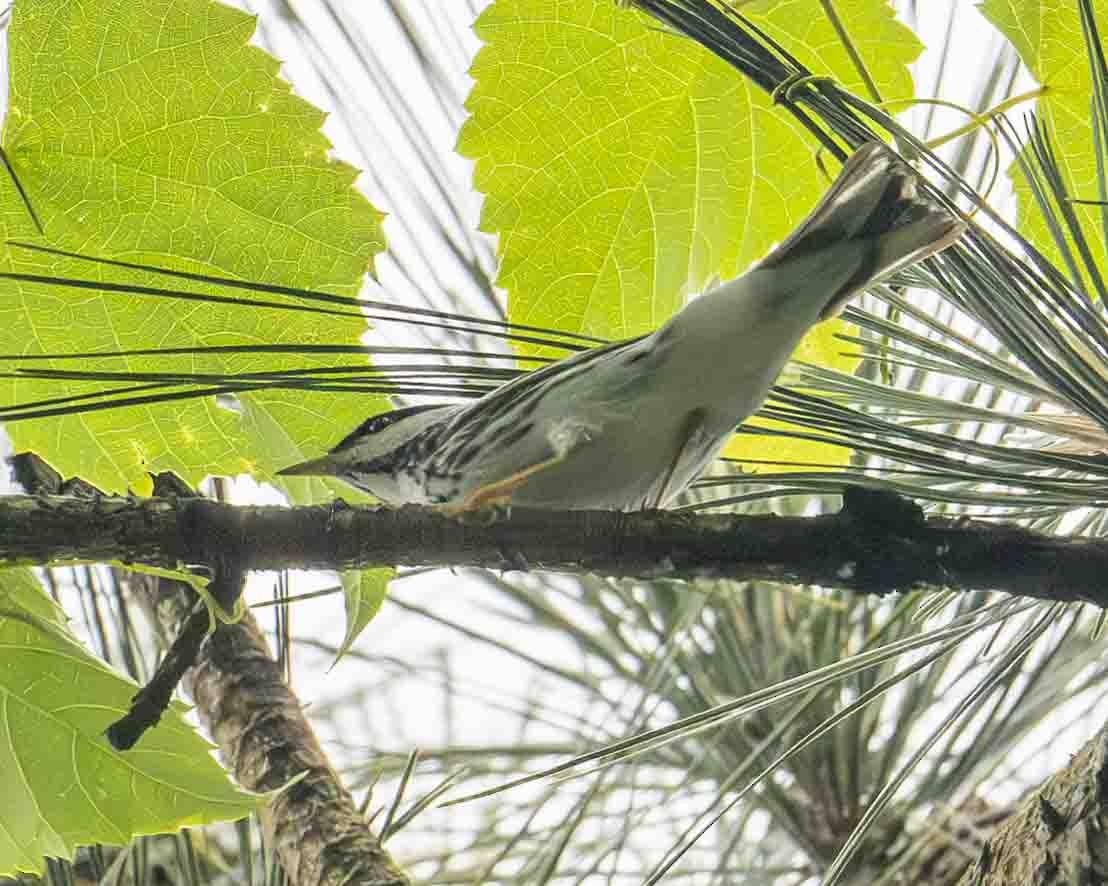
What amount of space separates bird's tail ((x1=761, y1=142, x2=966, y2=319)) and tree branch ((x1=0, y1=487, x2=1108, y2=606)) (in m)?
0.19

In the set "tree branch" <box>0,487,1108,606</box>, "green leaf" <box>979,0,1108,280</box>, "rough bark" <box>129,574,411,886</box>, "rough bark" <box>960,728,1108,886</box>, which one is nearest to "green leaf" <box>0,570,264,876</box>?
"rough bark" <box>129,574,411,886</box>

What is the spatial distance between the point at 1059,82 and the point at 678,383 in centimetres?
29

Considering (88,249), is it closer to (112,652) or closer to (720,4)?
(720,4)

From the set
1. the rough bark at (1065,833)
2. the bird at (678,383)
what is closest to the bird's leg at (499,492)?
the bird at (678,383)

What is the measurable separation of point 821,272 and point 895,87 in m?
0.13

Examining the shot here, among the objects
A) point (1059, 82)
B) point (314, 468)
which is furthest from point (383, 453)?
point (1059, 82)

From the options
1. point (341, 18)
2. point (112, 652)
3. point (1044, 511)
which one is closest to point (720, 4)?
point (1044, 511)

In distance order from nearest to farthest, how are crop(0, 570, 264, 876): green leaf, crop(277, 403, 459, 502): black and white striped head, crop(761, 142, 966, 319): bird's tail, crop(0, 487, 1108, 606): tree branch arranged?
crop(0, 487, 1108, 606): tree branch < crop(761, 142, 966, 319): bird's tail < crop(0, 570, 264, 876): green leaf < crop(277, 403, 459, 502): black and white striped head

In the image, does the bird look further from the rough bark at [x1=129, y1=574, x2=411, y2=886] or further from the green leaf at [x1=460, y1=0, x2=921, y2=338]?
the rough bark at [x1=129, y1=574, x2=411, y2=886]

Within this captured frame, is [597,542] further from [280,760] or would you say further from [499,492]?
[280,760]

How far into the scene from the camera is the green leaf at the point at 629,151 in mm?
809

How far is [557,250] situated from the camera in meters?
0.82

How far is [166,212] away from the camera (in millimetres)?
849

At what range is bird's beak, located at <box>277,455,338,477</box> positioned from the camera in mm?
887
